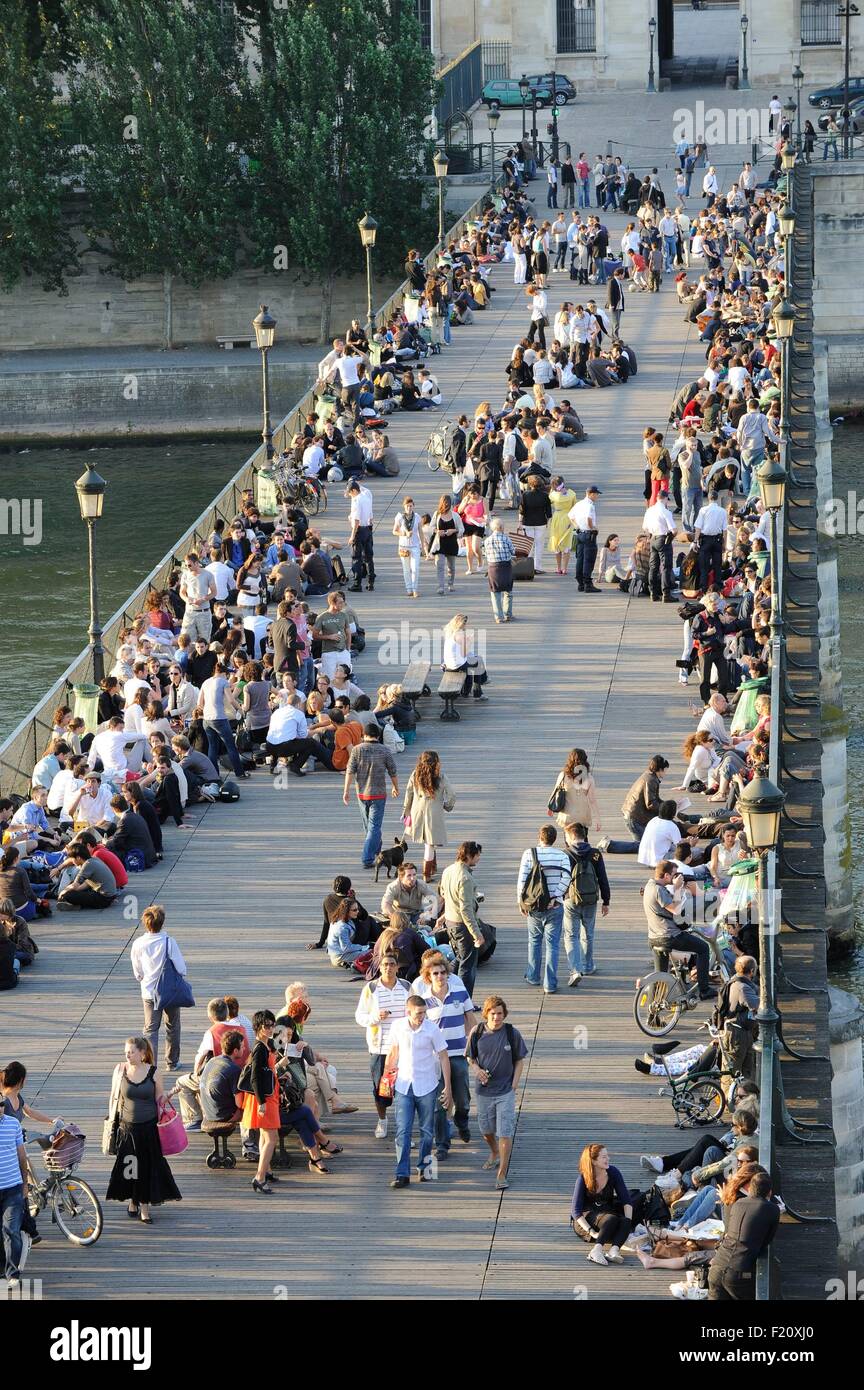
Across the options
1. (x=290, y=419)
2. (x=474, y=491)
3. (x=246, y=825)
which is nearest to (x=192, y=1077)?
(x=246, y=825)

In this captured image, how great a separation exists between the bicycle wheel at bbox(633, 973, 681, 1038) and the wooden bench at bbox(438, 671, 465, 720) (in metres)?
8.06

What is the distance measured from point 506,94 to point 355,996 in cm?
5370

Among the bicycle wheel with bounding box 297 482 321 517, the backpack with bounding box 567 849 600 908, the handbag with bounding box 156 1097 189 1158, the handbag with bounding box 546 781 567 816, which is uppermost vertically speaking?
the bicycle wheel with bounding box 297 482 321 517

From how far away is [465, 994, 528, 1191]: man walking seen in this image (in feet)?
55.5

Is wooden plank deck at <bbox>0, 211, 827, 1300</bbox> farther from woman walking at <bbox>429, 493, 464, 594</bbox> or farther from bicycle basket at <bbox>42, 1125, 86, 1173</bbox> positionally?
bicycle basket at <bbox>42, 1125, 86, 1173</bbox>

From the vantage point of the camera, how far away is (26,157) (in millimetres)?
63781

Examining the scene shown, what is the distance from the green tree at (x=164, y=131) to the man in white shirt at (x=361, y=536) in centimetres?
3258

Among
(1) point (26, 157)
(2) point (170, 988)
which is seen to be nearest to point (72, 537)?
(1) point (26, 157)

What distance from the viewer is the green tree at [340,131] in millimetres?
62125

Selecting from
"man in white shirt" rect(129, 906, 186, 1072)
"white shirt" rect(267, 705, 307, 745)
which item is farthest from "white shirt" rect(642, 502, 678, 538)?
"man in white shirt" rect(129, 906, 186, 1072)

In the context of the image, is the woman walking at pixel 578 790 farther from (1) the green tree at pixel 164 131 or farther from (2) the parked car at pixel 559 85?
(2) the parked car at pixel 559 85

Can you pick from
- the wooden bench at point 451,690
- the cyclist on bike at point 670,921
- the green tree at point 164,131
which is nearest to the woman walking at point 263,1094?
the cyclist on bike at point 670,921

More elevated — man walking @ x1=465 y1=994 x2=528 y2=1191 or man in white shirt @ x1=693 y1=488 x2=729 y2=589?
man in white shirt @ x1=693 y1=488 x2=729 y2=589
